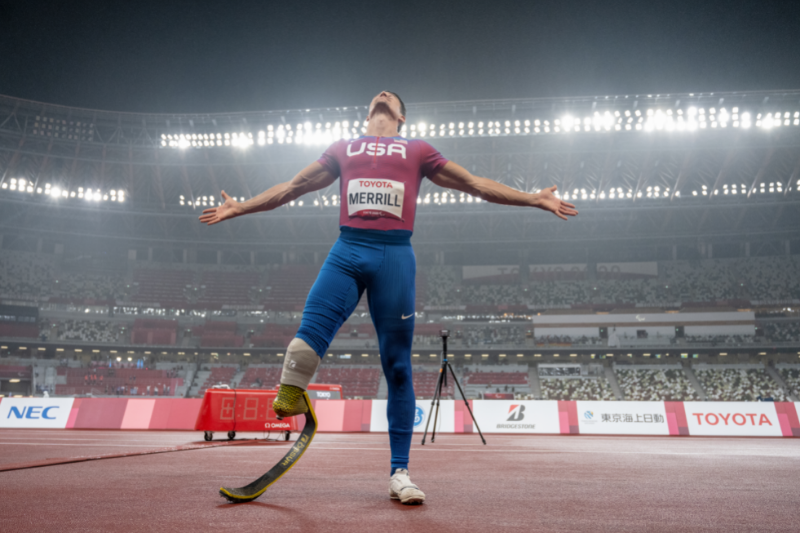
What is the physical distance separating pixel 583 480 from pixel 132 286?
39747 mm

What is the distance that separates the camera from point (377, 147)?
281cm

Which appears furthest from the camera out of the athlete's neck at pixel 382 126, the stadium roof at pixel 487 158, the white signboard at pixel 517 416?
the stadium roof at pixel 487 158

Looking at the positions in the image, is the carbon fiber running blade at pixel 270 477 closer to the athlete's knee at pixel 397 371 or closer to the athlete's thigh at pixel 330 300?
the athlete's thigh at pixel 330 300

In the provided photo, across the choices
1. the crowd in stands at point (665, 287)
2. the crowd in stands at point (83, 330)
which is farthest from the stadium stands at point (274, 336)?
Result: the crowd in stands at point (665, 287)

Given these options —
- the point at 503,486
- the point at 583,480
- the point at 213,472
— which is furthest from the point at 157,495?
the point at 583,480

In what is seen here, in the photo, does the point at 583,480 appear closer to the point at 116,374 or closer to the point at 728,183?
the point at 728,183

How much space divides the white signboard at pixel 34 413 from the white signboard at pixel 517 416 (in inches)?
427

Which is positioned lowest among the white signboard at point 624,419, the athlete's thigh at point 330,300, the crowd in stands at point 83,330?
the white signboard at point 624,419

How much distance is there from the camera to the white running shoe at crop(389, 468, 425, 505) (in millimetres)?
2172

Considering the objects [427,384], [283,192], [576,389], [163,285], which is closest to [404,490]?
[283,192]

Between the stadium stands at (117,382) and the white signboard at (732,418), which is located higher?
the stadium stands at (117,382)

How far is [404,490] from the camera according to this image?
220 cm

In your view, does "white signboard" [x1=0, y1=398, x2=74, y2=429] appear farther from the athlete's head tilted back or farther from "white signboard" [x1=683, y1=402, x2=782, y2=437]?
"white signboard" [x1=683, y1=402, x2=782, y2=437]

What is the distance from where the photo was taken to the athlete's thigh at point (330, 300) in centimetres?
248
